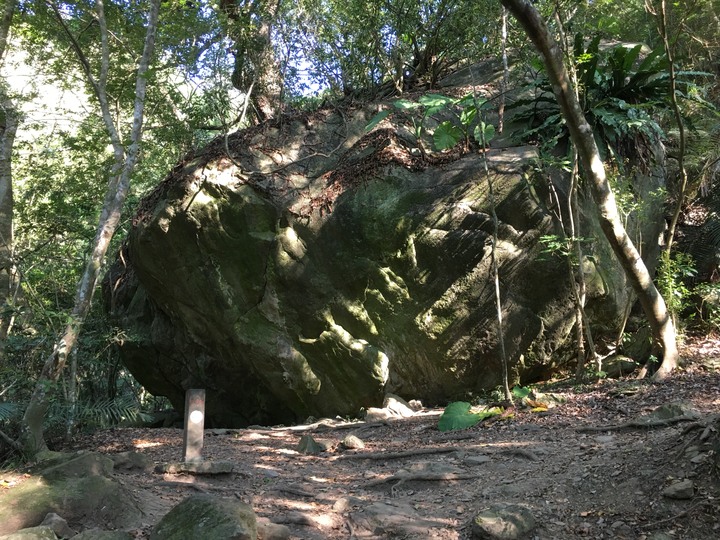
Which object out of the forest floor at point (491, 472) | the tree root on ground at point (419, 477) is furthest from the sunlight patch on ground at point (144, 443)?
the tree root on ground at point (419, 477)

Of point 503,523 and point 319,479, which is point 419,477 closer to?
point 319,479

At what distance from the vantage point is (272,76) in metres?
12.0

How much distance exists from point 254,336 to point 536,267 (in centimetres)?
492

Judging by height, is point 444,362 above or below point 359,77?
below

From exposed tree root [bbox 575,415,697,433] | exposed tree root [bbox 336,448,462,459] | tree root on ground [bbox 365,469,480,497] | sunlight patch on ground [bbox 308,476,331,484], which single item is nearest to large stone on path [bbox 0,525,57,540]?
sunlight patch on ground [bbox 308,476,331,484]

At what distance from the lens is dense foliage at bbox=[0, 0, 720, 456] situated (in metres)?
8.61

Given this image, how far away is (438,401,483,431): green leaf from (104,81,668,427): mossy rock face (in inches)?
60.8

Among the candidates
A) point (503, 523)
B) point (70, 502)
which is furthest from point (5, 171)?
point (503, 523)

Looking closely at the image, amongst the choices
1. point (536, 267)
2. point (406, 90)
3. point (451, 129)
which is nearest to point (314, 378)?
point (536, 267)

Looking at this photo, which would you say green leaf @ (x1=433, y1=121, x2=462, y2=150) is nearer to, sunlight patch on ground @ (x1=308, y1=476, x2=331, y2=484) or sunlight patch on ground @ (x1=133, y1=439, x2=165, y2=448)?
sunlight patch on ground @ (x1=308, y1=476, x2=331, y2=484)

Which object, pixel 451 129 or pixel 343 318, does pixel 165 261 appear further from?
pixel 451 129

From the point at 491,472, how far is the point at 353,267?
4.47 meters

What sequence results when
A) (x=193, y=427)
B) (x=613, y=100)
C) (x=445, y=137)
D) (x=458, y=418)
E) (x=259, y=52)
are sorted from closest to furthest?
(x=193, y=427), (x=458, y=418), (x=613, y=100), (x=445, y=137), (x=259, y=52)

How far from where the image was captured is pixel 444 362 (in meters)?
8.60
